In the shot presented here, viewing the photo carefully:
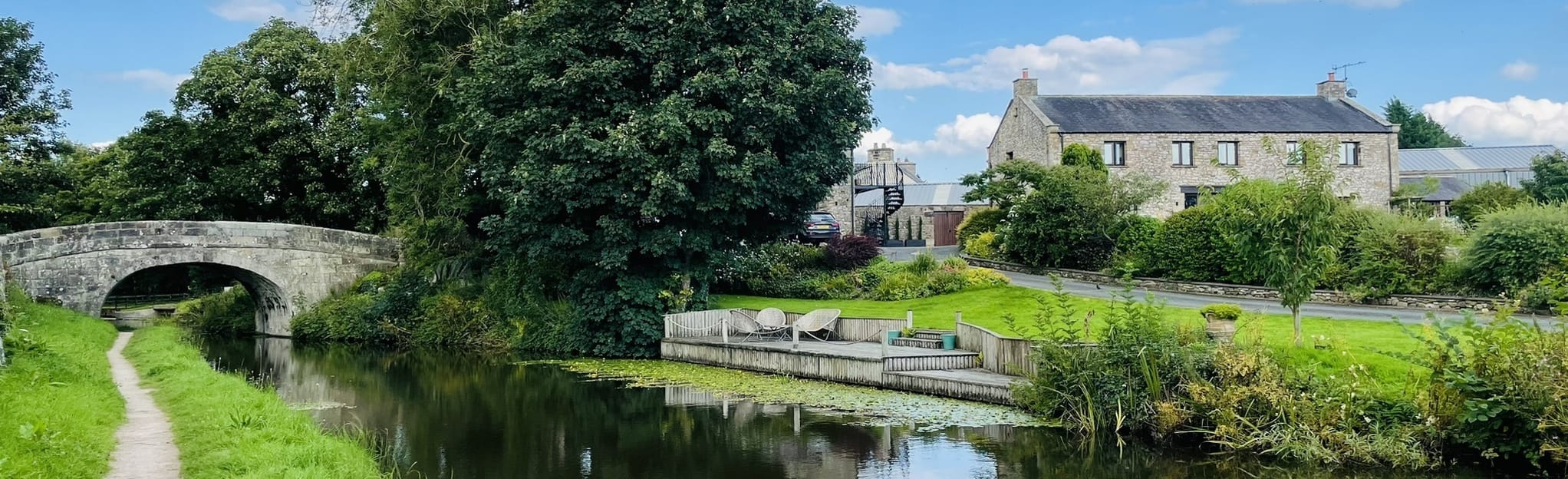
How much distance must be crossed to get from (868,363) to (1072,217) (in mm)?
14294

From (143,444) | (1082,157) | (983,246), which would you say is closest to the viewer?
(143,444)

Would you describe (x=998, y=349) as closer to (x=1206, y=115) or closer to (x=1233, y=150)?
(x=1233, y=150)

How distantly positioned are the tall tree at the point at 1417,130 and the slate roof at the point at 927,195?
39.5 metres

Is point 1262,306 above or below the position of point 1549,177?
below

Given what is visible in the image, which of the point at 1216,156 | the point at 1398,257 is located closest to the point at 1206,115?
the point at 1216,156

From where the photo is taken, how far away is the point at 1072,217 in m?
30.0

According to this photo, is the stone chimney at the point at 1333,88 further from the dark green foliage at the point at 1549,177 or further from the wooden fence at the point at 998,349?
the wooden fence at the point at 998,349

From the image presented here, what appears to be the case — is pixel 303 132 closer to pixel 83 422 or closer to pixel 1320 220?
pixel 83 422

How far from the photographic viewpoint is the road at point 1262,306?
2053 cm

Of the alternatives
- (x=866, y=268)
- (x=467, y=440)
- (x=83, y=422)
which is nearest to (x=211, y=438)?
(x=83, y=422)

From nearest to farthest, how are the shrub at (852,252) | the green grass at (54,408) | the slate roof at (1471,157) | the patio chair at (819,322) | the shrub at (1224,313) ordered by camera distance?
the green grass at (54,408), the shrub at (1224,313), the patio chair at (819,322), the shrub at (852,252), the slate roof at (1471,157)

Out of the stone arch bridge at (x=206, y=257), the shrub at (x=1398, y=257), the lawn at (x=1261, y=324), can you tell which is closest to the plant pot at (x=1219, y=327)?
the lawn at (x=1261, y=324)

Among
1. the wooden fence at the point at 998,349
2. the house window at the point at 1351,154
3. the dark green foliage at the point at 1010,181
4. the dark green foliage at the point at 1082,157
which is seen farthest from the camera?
the house window at the point at 1351,154

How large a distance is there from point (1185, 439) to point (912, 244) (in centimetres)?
3296
